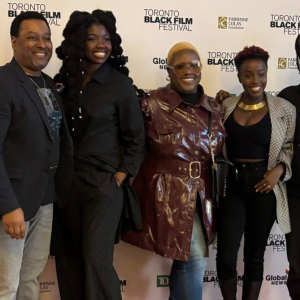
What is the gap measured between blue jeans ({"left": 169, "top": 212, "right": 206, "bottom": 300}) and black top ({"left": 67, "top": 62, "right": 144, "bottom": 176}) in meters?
0.49

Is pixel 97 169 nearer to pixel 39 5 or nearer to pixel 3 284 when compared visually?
pixel 3 284

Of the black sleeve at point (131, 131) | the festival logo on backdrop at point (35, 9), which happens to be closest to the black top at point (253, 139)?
the black sleeve at point (131, 131)

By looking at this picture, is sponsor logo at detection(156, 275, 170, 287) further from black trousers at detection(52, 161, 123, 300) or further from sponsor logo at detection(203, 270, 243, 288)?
black trousers at detection(52, 161, 123, 300)

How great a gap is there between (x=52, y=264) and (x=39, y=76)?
4.58 feet

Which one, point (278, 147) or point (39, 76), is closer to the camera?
point (39, 76)

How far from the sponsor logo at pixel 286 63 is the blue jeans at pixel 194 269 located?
135cm

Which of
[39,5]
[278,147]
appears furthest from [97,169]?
[39,5]

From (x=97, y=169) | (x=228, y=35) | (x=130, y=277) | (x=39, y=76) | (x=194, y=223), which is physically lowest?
(x=130, y=277)

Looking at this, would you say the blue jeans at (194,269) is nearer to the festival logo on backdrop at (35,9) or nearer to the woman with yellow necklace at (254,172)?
the woman with yellow necklace at (254,172)

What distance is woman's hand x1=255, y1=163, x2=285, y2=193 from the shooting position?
1.90m

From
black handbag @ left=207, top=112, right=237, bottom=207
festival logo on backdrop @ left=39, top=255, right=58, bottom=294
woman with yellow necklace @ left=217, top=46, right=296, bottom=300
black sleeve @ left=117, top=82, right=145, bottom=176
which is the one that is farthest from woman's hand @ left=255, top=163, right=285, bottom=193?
festival logo on backdrop @ left=39, top=255, right=58, bottom=294

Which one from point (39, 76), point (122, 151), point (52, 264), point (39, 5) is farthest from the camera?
point (52, 264)

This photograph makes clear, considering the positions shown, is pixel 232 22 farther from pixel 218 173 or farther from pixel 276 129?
pixel 218 173

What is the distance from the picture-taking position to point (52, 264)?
2.40 meters
